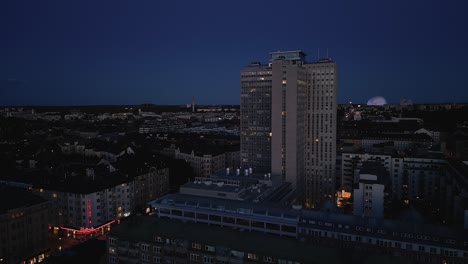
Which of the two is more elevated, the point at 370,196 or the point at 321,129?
the point at 321,129

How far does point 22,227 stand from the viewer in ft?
146

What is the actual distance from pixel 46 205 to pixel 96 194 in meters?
7.60

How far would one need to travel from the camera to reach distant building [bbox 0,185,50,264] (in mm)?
42406

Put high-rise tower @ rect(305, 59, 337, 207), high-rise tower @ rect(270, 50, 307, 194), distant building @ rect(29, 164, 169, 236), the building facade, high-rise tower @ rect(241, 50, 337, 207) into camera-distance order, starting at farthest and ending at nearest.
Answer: the building facade < high-rise tower @ rect(305, 59, 337, 207) < high-rise tower @ rect(241, 50, 337, 207) < high-rise tower @ rect(270, 50, 307, 194) < distant building @ rect(29, 164, 169, 236)

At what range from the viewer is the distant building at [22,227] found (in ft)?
139

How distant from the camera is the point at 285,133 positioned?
66125 mm

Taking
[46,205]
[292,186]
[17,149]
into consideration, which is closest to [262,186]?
[292,186]

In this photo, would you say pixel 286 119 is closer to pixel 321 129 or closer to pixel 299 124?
pixel 299 124

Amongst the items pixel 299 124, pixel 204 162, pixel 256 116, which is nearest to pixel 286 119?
pixel 299 124

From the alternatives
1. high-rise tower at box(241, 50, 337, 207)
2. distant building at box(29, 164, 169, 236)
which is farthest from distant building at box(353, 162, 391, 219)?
distant building at box(29, 164, 169, 236)

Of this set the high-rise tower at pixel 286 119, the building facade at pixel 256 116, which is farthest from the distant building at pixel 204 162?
the high-rise tower at pixel 286 119

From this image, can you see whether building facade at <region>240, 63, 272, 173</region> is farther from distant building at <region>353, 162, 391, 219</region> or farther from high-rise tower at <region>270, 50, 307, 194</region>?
distant building at <region>353, 162, 391, 219</region>

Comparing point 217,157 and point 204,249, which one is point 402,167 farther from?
point 204,249

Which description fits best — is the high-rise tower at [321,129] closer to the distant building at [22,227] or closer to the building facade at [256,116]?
the building facade at [256,116]
